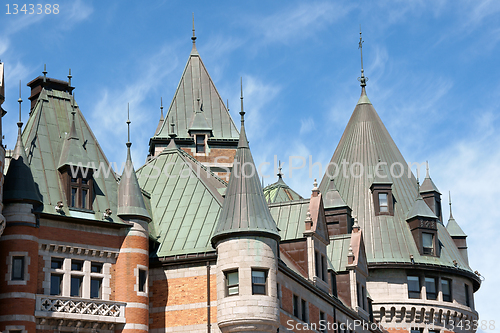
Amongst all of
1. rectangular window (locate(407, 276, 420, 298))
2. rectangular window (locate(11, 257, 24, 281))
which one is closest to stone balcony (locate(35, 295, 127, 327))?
rectangular window (locate(11, 257, 24, 281))

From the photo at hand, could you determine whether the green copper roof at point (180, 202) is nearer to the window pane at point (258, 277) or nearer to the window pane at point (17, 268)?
the window pane at point (258, 277)

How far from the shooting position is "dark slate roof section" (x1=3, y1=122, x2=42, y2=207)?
4019 centimetres

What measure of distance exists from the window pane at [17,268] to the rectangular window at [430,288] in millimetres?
36924

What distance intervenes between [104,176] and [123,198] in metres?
1.92

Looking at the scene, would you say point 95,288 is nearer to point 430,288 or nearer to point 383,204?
point 430,288

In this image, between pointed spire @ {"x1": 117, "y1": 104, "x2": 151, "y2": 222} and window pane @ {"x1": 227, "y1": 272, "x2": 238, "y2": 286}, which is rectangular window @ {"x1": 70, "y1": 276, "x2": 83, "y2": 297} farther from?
window pane @ {"x1": 227, "y1": 272, "x2": 238, "y2": 286}

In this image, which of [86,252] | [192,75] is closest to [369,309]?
[192,75]

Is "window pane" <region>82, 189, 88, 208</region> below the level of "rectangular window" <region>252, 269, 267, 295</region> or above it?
above

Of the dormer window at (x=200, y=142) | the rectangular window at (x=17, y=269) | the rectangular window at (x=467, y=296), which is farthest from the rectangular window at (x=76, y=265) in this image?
the rectangular window at (x=467, y=296)

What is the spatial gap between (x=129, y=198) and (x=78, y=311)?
6.08m

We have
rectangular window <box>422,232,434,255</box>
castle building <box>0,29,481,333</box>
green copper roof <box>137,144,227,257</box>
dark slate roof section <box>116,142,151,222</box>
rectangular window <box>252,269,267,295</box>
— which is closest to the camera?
castle building <box>0,29,481,333</box>

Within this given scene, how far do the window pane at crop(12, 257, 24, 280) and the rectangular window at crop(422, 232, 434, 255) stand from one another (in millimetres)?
38001

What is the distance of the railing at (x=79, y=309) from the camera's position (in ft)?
129

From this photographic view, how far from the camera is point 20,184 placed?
40.6 meters
